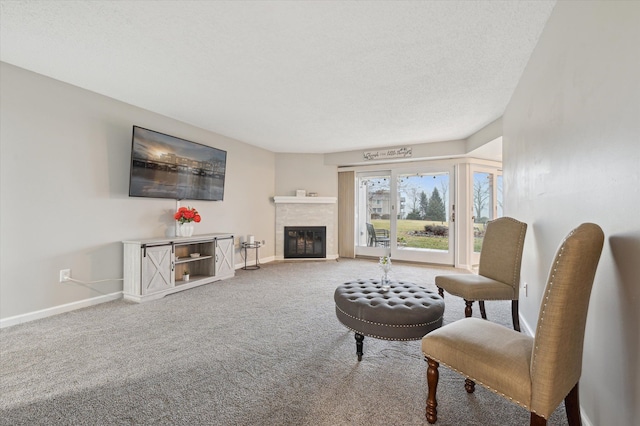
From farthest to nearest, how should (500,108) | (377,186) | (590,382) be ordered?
(377,186) → (500,108) → (590,382)

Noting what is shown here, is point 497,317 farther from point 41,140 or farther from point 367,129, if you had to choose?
point 41,140

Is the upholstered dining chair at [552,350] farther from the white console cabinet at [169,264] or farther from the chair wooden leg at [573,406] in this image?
the white console cabinet at [169,264]

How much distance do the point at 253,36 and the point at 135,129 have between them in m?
2.28

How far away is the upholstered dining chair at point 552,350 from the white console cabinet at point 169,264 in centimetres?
351

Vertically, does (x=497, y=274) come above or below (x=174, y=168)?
below

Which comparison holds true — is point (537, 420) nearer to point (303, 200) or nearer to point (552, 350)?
point (552, 350)

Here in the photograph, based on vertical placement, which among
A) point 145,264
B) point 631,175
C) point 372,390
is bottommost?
point 372,390

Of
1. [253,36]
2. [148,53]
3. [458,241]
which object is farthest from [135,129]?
[458,241]

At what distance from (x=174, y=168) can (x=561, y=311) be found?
4.45 m

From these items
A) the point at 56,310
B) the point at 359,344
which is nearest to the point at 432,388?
the point at 359,344

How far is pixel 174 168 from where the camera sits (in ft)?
13.4

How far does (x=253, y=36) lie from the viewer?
222 cm

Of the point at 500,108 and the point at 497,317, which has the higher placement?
the point at 500,108

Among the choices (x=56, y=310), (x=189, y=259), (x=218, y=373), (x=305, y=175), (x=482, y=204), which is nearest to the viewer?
(x=218, y=373)
